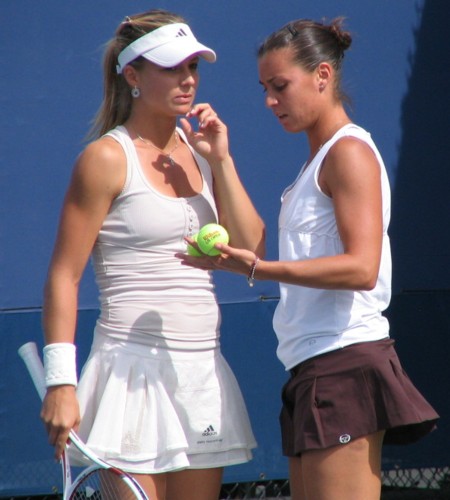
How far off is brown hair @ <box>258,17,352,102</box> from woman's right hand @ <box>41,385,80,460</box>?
107 centimetres

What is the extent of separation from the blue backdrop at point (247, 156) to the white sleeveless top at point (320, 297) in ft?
6.34

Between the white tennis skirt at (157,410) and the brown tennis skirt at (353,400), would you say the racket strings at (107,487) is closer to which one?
the white tennis skirt at (157,410)

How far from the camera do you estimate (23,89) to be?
4586 millimetres

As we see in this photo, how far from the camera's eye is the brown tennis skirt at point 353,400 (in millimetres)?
2572

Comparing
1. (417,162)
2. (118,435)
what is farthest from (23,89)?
(118,435)

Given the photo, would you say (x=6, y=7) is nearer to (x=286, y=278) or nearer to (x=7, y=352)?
(x=7, y=352)

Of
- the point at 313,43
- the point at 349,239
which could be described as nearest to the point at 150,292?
the point at 349,239

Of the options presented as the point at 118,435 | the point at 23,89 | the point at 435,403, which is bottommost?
the point at 435,403

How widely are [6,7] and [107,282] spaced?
2.16m

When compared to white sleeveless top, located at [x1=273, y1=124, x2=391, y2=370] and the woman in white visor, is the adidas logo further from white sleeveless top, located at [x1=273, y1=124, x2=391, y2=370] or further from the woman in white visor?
white sleeveless top, located at [x1=273, y1=124, x2=391, y2=370]

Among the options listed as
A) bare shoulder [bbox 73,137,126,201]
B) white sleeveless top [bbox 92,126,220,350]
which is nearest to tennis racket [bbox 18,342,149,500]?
white sleeveless top [bbox 92,126,220,350]

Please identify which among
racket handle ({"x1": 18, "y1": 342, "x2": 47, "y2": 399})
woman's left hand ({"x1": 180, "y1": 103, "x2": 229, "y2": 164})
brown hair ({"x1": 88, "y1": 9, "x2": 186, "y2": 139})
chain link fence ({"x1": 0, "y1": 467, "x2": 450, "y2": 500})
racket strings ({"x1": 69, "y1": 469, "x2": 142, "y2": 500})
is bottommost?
chain link fence ({"x1": 0, "y1": 467, "x2": 450, "y2": 500})

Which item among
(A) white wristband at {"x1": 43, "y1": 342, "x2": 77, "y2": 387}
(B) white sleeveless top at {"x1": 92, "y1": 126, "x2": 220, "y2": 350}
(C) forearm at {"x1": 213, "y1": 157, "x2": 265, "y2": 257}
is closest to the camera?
(A) white wristband at {"x1": 43, "y1": 342, "x2": 77, "y2": 387}

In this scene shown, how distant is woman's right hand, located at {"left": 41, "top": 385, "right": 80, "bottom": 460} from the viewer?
2666 mm
